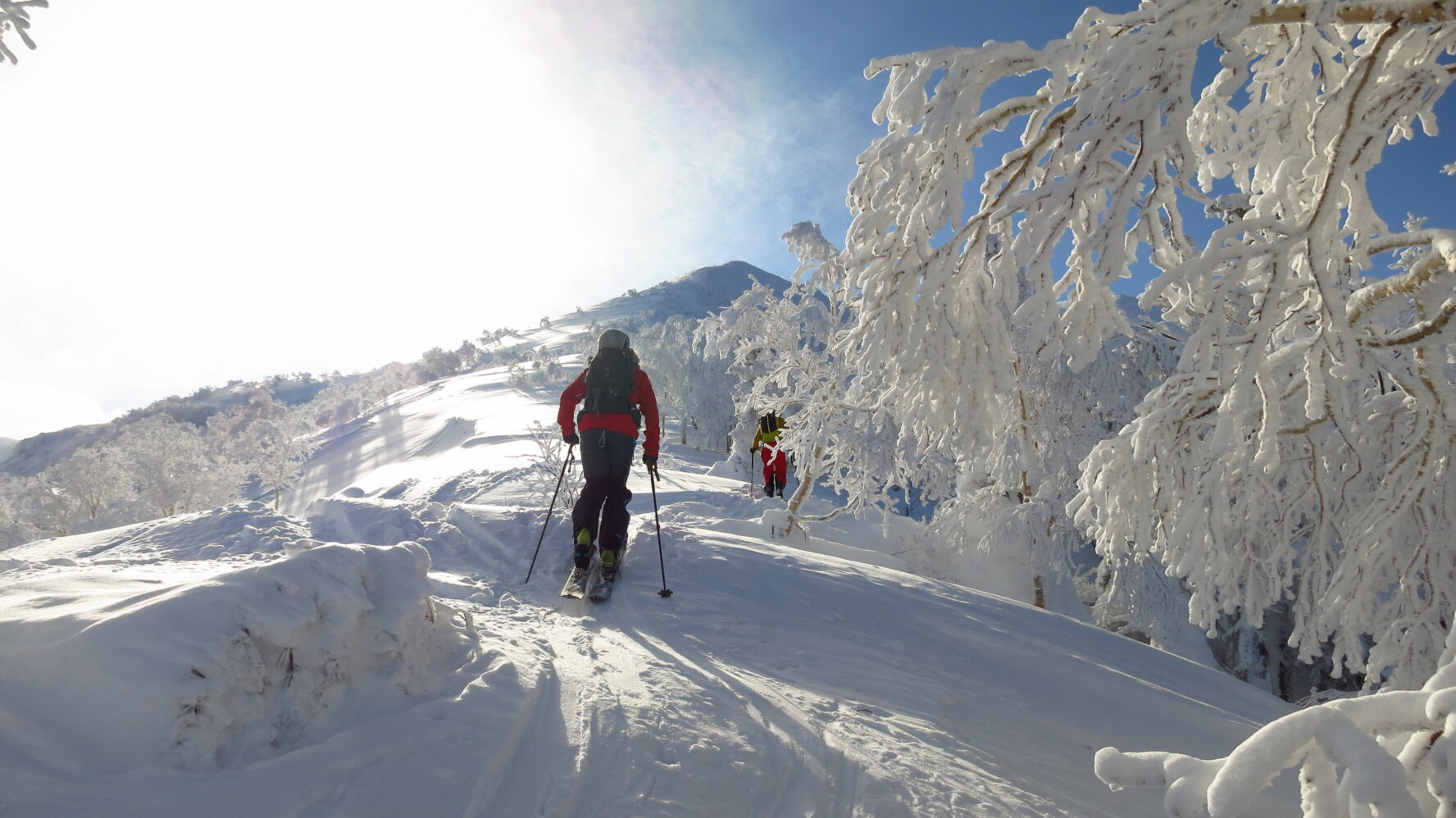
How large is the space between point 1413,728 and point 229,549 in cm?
627

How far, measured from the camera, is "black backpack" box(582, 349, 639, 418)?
16.5 feet

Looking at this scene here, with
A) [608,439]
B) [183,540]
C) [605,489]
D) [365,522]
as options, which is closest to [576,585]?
[605,489]

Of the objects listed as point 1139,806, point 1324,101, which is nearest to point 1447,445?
point 1324,101

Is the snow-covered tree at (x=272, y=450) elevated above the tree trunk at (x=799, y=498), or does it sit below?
below

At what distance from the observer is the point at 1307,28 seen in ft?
10.2

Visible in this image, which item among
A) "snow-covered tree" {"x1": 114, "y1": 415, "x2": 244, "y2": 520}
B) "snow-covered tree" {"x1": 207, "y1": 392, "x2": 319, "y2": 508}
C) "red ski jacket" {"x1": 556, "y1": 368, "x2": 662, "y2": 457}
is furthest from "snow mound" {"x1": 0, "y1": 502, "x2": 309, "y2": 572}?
"snow-covered tree" {"x1": 114, "y1": 415, "x2": 244, "y2": 520}

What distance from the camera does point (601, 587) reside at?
4.38m

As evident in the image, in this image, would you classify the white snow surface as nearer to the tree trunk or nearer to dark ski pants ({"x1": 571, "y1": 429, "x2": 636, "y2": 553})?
dark ski pants ({"x1": 571, "y1": 429, "x2": 636, "y2": 553})

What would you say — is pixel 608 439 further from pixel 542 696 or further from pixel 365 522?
pixel 365 522

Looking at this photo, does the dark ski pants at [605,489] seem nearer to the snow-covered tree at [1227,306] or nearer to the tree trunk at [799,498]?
the snow-covered tree at [1227,306]

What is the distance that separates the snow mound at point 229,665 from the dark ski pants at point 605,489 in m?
2.05

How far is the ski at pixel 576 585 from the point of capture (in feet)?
14.0

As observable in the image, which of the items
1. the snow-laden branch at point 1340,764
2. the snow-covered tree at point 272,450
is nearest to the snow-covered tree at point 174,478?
the snow-covered tree at point 272,450

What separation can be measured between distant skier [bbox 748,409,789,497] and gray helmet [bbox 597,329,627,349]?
8597 millimetres
